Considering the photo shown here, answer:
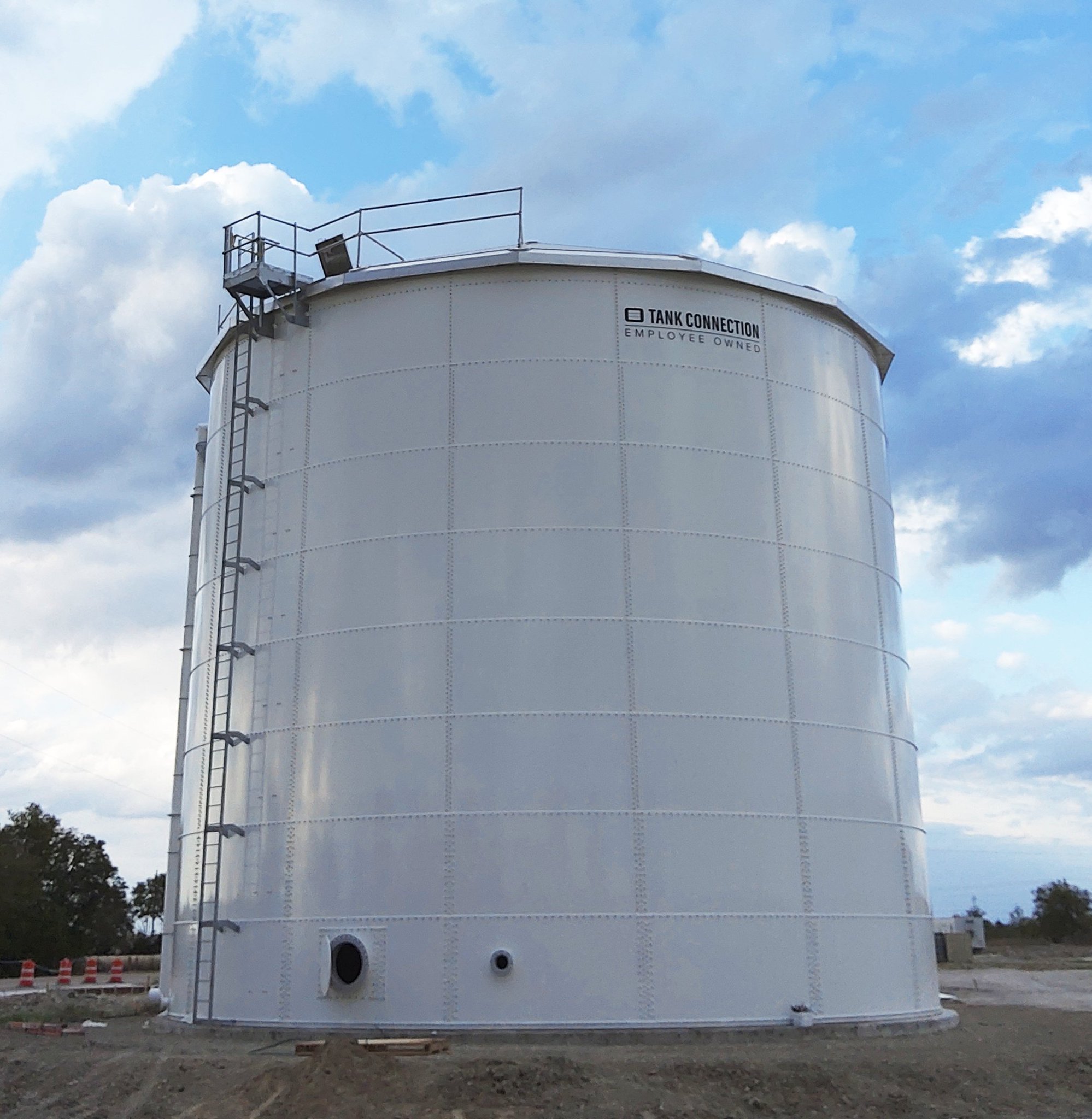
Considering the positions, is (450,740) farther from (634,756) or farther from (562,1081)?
(562,1081)

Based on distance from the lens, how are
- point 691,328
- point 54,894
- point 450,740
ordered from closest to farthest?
1. point 450,740
2. point 691,328
3. point 54,894

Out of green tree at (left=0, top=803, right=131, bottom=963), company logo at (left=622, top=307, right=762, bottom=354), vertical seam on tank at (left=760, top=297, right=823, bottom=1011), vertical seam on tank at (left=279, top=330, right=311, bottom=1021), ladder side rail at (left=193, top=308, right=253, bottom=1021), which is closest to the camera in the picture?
vertical seam on tank at (left=760, top=297, right=823, bottom=1011)

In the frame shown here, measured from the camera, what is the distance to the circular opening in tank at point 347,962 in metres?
15.9

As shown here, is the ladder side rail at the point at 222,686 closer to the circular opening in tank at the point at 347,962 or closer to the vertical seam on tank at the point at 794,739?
the circular opening in tank at the point at 347,962

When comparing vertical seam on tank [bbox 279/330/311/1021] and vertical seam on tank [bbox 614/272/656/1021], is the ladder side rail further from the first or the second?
vertical seam on tank [bbox 614/272/656/1021]

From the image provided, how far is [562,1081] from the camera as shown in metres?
12.4

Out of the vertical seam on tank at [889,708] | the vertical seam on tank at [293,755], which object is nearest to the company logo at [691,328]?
the vertical seam on tank at [889,708]

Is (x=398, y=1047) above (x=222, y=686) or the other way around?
the other way around

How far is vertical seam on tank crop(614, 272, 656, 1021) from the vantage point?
1541 centimetres

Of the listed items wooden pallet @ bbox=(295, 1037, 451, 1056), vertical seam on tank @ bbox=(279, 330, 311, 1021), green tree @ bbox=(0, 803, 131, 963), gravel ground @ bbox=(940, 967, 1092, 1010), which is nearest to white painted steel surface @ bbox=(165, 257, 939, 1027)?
vertical seam on tank @ bbox=(279, 330, 311, 1021)

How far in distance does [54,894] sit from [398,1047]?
2055 inches

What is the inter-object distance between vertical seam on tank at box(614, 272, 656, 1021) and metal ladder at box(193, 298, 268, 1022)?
5827 millimetres

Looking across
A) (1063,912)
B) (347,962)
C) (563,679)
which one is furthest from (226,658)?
(1063,912)

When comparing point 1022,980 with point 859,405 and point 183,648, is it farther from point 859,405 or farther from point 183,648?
point 183,648
